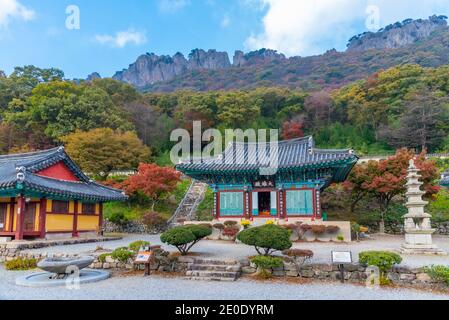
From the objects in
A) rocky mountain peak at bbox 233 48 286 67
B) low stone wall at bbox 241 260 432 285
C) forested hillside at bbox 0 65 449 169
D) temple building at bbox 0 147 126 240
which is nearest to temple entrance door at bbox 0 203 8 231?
temple building at bbox 0 147 126 240

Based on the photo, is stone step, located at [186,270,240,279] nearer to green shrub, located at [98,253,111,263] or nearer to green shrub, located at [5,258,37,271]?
green shrub, located at [98,253,111,263]

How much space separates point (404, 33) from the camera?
97.3 metres

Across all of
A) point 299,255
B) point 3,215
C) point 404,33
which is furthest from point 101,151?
point 404,33

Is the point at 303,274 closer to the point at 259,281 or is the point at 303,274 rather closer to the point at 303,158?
the point at 259,281

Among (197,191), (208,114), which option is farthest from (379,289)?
(208,114)

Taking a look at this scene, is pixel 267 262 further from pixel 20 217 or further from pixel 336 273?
pixel 20 217

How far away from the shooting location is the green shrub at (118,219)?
26.3 meters

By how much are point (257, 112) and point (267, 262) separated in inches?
1516

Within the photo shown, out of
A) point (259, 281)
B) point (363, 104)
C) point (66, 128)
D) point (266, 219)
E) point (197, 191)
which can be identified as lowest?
point (259, 281)

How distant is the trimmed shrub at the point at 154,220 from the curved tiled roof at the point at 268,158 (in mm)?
5788

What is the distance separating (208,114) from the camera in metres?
48.9

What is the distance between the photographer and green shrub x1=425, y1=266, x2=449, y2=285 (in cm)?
888

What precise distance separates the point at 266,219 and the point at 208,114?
99.0 feet

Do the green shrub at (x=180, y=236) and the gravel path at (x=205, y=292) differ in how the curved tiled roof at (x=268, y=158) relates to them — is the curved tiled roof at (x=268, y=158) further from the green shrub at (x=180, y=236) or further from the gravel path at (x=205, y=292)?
the gravel path at (x=205, y=292)
